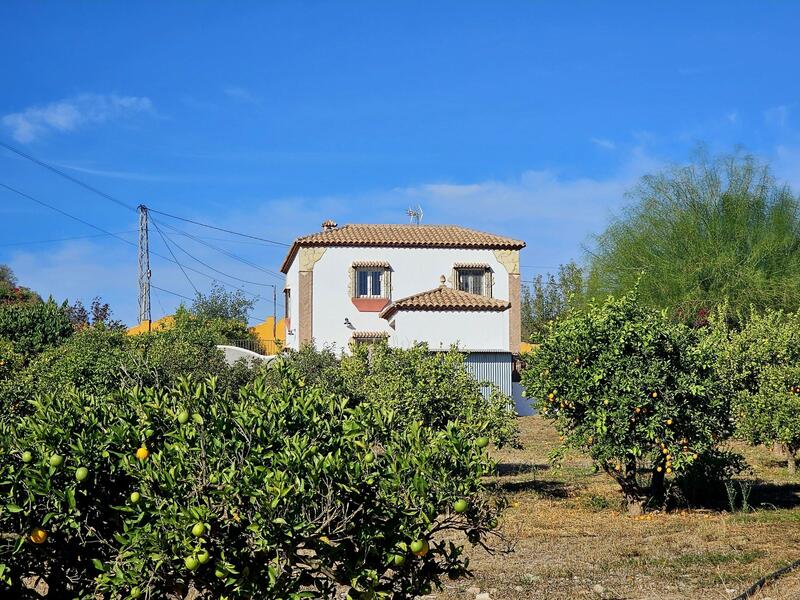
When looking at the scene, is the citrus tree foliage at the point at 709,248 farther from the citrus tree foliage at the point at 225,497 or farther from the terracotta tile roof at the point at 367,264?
the citrus tree foliage at the point at 225,497

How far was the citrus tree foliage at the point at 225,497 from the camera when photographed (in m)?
4.96

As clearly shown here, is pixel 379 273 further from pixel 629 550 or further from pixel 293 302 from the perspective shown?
pixel 629 550

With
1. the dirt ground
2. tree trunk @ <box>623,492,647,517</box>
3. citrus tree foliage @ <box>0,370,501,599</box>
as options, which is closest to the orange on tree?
citrus tree foliage @ <box>0,370,501,599</box>

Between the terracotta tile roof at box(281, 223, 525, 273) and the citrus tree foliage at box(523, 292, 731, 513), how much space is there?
26793 mm

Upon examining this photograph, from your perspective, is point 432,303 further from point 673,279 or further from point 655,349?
point 655,349

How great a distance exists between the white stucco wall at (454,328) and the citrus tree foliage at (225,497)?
28420 mm

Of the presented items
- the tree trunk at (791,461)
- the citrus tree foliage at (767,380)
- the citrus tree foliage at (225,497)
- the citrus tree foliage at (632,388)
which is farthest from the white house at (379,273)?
the citrus tree foliage at (225,497)

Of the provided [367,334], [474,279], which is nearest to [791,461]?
[367,334]

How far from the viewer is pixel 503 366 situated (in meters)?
34.5

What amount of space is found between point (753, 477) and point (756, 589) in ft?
31.2

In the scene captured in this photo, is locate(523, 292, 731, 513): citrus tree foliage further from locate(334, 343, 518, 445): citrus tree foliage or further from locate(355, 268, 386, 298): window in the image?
locate(355, 268, 386, 298): window

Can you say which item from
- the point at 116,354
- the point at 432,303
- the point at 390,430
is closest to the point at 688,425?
Answer: the point at 390,430

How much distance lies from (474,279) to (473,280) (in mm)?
62

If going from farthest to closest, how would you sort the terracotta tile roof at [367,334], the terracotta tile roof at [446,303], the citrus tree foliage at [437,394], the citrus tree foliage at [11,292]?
the citrus tree foliage at [11,292] → the terracotta tile roof at [367,334] → the terracotta tile roof at [446,303] → the citrus tree foliage at [437,394]
